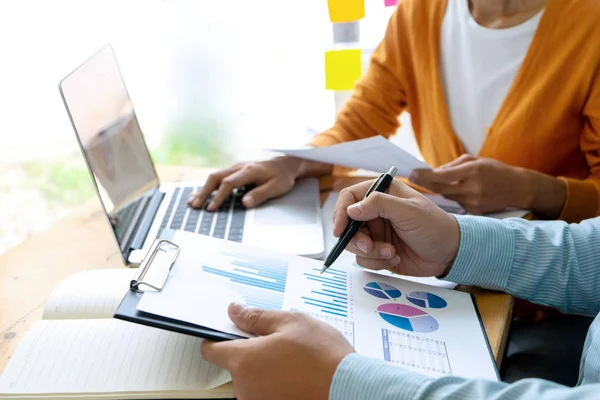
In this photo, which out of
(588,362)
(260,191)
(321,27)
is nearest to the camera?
(588,362)

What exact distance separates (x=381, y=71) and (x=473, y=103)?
8.2 inches

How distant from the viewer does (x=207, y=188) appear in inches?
37.0

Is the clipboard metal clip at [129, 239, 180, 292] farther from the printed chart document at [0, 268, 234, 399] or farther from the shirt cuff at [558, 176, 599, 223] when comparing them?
the shirt cuff at [558, 176, 599, 223]

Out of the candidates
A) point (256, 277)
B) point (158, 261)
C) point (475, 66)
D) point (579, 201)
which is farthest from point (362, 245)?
point (475, 66)

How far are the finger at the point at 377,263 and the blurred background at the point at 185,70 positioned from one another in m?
0.81

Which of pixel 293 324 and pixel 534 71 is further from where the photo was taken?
pixel 534 71

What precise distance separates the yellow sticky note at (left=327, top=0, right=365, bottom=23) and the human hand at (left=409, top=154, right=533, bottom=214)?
56 cm

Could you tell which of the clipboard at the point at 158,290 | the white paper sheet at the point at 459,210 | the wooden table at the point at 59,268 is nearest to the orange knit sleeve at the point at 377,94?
the wooden table at the point at 59,268

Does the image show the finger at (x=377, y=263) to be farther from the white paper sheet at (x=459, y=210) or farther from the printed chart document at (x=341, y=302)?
the white paper sheet at (x=459, y=210)

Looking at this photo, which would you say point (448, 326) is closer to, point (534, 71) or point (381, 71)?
point (534, 71)

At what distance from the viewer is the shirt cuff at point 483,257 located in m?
0.66

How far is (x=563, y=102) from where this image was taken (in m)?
0.93

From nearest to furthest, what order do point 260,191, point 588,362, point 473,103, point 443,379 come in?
point 443,379 → point 588,362 → point 260,191 → point 473,103

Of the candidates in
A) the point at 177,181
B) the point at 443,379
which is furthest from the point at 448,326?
the point at 177,181
